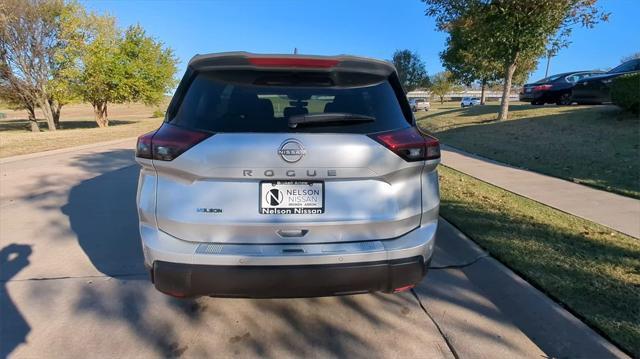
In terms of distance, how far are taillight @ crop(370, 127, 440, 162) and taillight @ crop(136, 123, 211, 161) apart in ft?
3.55

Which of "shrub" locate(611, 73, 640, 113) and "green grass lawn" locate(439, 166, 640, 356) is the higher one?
"shrub" locate(611, 73, 640, 113)

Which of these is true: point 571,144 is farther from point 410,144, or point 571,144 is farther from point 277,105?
point 277,105

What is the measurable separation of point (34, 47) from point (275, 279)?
1228 inches

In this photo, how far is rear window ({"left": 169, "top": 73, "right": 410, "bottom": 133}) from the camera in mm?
2447

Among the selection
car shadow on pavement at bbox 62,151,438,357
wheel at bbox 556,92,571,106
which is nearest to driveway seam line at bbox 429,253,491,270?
car shadow on pavement at bbox 62,151,438,357

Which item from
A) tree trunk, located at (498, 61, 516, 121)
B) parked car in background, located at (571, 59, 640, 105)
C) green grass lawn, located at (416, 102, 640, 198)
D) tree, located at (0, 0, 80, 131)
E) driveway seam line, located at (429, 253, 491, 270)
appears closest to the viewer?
driveway seam line, located at (429, 253, 491, 270)

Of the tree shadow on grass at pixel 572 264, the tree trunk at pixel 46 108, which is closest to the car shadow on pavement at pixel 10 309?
the tree shadow on grass at pixel 572 264

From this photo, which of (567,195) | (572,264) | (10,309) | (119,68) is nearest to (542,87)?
(567,195)

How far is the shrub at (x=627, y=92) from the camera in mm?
10477

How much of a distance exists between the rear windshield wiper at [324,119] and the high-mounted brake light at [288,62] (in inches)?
13.7

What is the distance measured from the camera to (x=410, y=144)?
256 cm

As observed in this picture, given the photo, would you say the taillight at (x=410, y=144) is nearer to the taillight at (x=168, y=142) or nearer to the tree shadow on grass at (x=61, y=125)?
the taillight at (x=168, y=142)

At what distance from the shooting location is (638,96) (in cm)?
1051

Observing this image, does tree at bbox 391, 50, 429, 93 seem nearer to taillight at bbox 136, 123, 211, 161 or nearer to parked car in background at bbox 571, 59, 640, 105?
parked car in background at bbox 571, 59, 640, 105
